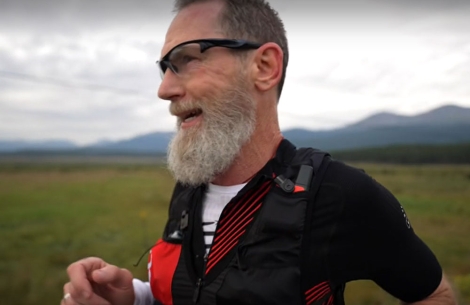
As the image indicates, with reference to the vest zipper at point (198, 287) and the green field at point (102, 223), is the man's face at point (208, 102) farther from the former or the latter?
the green field at point (102, 223)

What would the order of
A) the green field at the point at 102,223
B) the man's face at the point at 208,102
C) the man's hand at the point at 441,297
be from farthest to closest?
the green field at the point at 102,223 < the man's face at the point at 208,102 < the man's hand at the point at 441,297

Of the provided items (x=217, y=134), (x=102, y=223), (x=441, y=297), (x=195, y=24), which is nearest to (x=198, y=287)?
(x=217, y=134)

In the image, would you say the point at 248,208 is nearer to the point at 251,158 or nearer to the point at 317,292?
the point at 251,158

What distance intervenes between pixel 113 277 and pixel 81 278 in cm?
12

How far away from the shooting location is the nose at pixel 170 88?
1.64 meters

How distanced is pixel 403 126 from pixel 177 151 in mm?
25377

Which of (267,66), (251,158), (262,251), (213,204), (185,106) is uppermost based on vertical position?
(267,66)

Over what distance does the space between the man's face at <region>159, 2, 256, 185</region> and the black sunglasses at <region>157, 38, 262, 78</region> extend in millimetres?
20

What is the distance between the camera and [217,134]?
165 centimetres

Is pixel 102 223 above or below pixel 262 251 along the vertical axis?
below

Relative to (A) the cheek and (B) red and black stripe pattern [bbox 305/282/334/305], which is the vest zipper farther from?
(A) the cheek

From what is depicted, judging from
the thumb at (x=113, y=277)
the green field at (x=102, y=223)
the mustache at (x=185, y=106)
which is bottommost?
the green field at (x=102, y=223)

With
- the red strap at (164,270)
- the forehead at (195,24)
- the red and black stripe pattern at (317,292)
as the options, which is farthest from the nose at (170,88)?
the red and black stripe pattern at (317,292)

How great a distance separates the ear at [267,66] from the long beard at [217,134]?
8cm
